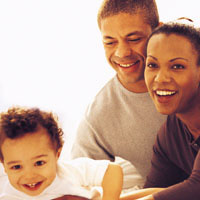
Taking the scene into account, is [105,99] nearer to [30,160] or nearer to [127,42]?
[127,42]

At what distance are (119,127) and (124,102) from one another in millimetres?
100

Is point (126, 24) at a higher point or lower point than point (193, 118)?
higher

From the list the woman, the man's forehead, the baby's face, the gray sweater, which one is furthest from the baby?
the man's forehead

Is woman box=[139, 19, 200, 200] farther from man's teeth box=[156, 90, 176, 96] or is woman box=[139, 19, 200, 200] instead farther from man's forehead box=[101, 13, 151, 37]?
man's forehead box=[101, 13, 151, 37]

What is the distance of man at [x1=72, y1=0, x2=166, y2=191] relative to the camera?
4.79ft

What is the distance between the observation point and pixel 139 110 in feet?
5.18

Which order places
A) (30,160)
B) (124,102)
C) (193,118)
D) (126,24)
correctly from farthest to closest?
(124,102) < (126,24) < (193,118) < (30,160)

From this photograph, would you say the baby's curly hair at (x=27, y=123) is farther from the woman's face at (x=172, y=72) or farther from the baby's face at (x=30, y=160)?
the woman's face at (x=172, y=72)

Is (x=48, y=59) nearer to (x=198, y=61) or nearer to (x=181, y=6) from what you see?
(x=181, y=6)

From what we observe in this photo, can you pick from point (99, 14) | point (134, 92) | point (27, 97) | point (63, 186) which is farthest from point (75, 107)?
point (63, 186)

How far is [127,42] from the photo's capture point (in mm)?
1481

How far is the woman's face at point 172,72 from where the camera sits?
47.6 inches

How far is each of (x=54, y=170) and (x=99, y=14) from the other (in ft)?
1.98

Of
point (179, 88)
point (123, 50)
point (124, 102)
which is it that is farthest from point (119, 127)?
point (179, 88)
